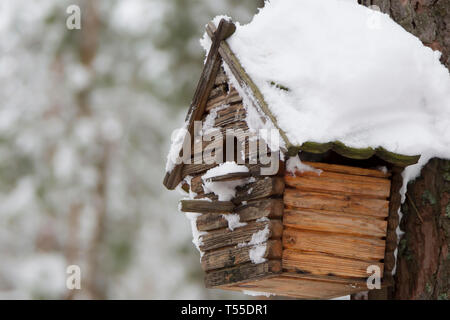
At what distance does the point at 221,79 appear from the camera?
2.88 metres

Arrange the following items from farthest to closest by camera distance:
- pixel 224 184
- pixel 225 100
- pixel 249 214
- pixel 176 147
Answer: pixel 176 147, pixel 225 100, pixel 224 184, pixel 249 214

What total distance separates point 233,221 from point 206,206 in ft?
0.50

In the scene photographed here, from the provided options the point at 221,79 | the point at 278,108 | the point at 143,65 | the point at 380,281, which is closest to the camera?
the point at 278,108

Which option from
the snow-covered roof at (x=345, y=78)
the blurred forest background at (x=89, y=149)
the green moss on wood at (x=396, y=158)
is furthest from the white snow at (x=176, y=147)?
the blurred forest background at (x=89, y=149)

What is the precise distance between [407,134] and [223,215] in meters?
0.85

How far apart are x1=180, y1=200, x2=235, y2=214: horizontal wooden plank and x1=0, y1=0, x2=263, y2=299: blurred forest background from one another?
16.7ft

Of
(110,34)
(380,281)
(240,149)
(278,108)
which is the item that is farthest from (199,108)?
(110,34)

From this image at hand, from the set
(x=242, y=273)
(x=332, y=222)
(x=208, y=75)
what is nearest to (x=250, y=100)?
(x=208, y=75)

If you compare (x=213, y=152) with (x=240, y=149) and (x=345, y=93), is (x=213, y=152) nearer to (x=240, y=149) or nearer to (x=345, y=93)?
(x=240, y=149)

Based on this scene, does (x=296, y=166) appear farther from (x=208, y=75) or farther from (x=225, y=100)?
(x=208, y=75)

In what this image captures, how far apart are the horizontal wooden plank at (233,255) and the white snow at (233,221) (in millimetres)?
94

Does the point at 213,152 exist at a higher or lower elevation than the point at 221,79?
lower

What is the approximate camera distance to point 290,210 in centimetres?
253

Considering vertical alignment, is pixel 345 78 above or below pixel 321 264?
above
